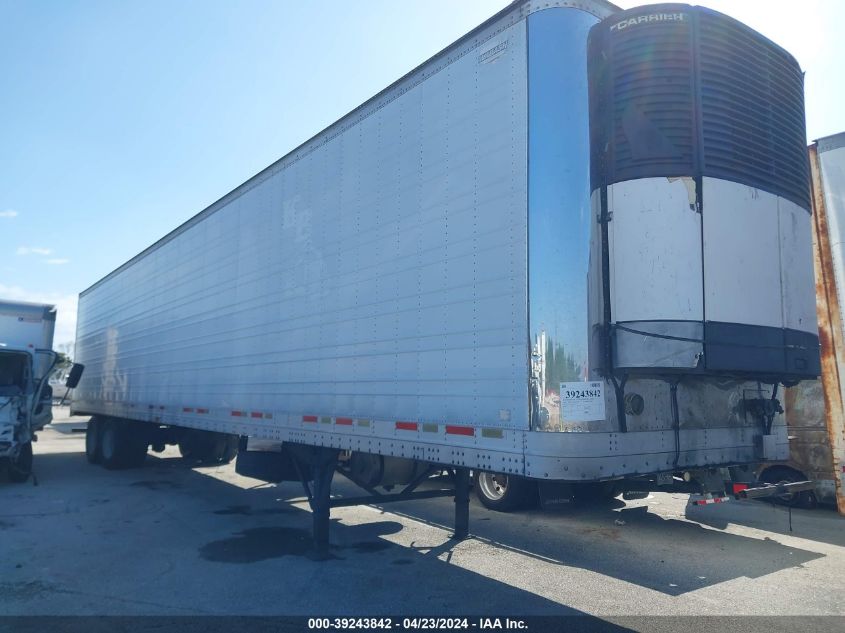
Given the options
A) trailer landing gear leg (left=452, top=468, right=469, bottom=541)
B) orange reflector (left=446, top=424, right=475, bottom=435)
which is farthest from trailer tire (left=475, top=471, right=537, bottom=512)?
orange reflector (left=446, top=424, right=475, bottom=435)

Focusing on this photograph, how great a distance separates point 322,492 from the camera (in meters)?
6.88

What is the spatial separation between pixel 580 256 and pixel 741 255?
1314 mm

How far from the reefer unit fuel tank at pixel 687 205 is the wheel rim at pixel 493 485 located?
4.74m

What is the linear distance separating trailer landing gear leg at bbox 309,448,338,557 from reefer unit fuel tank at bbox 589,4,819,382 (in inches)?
142

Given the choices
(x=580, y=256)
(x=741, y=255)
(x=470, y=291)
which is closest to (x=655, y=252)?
(x=580, y=256)

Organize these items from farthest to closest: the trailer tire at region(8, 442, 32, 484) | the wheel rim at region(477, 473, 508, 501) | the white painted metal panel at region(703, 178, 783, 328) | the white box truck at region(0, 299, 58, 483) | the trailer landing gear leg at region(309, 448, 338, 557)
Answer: the trailer tire at region(8, 442, 32, 484), the white box truck at region(0, 299, 58, 483), the wheel rim at region(477, 473, 508, 501), the trailer landing gear leg at region(309, 448, 338, 557), the white painted metal panel at region(703, 178, 783, 328)

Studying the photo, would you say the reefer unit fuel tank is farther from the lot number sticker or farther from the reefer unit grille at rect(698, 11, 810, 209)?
the lot number sticker

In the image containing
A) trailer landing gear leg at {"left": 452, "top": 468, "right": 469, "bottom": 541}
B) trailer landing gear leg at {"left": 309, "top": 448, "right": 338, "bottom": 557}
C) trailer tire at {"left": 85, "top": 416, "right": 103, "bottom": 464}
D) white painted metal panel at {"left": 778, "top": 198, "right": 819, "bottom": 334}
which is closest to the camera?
white painted metal panel at {"left": 778, "top": 198, "right": 819, "bottom": 334}

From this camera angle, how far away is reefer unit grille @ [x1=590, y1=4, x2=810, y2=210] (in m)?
4.55

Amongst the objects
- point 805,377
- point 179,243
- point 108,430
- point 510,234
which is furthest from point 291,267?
point 108,430

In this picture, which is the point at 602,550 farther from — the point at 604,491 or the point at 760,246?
the point at 760,246

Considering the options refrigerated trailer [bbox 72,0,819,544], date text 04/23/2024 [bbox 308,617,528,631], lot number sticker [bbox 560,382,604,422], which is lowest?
date text 04/23/2024 [bbox 308,617,528,631]

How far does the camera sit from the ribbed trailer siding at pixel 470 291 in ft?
14.1

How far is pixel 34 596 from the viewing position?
5395mm
